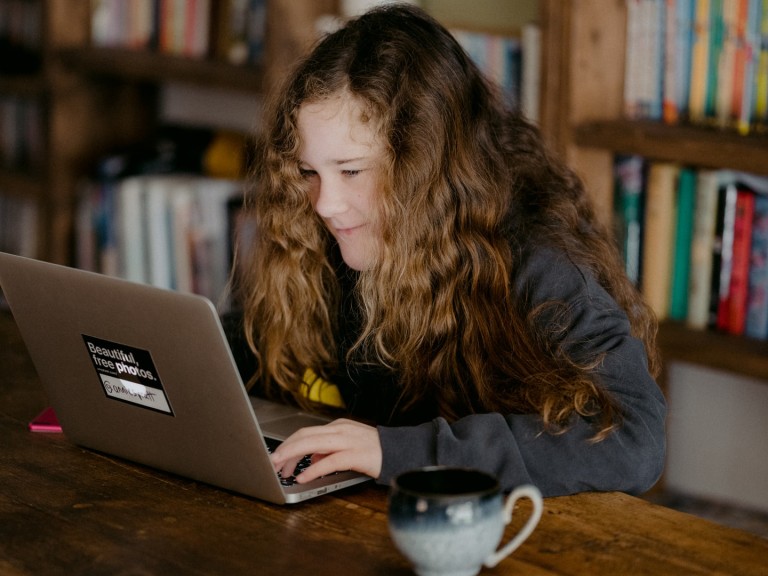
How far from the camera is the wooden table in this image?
3.41ft

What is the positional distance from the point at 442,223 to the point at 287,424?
0.33m

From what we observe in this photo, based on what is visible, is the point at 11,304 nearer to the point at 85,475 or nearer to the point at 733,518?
the point at 85,475

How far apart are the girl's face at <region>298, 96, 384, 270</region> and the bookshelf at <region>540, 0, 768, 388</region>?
72 cm

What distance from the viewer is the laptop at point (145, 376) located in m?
1.12

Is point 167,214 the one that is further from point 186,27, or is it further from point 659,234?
point 659,234

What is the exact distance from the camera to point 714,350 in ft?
7.02

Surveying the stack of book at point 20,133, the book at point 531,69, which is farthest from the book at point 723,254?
the stack of book at point 20,133

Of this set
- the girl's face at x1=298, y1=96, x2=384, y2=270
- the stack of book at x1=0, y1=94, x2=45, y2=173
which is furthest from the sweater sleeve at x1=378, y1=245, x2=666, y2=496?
the stack of book at x1=0, y1=94, x2=45, y2=173

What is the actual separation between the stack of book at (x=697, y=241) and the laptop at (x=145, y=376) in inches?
44.1

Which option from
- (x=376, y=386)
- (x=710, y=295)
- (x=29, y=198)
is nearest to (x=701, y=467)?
(x=710, y=295)

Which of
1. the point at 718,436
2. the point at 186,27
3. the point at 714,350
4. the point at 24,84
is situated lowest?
the point at 718,436

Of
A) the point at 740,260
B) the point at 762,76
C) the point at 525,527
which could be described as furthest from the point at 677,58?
the point at 525,527

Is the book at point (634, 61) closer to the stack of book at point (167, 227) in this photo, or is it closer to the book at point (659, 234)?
the book at point (659, 234)

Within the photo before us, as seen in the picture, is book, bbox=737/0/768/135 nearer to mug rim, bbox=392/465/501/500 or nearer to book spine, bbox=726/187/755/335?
book spine, bbox=726/187/755/335
